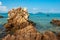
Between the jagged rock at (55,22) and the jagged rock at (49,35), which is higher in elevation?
the jagged rock at (55,22)

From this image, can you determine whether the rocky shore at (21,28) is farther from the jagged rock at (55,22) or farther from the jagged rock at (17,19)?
the jagged rock at (55,22)

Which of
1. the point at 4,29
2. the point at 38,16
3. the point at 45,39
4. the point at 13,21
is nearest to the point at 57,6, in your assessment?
the point at 38,16

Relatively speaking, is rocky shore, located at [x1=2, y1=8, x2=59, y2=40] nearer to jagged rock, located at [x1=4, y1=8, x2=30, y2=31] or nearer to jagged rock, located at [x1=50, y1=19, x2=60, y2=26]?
jagged rock, located at [x1=4, y1=8, x2=30, y2=31]

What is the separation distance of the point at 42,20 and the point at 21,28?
542 millimetres

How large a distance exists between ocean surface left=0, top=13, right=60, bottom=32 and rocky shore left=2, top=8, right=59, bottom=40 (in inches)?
3.4

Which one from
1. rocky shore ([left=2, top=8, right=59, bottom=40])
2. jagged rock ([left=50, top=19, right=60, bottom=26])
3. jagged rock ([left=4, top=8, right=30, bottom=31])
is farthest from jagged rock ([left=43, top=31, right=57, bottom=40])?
jagged rock ([left=4, top=8, right=30, bottom=31])

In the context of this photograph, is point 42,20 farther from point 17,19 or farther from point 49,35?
point 17,19

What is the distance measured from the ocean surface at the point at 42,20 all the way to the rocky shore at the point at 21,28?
9 centimetres

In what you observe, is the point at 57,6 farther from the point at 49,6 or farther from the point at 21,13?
the point at 21,13

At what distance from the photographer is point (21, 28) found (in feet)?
10.4

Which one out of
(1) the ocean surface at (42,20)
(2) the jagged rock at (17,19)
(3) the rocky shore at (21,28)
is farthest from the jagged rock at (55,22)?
(2) the jagged rock at (17,19)

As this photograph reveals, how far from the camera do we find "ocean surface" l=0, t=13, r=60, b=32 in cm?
317

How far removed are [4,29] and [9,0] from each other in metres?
0.76

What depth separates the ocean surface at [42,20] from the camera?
317 cm
